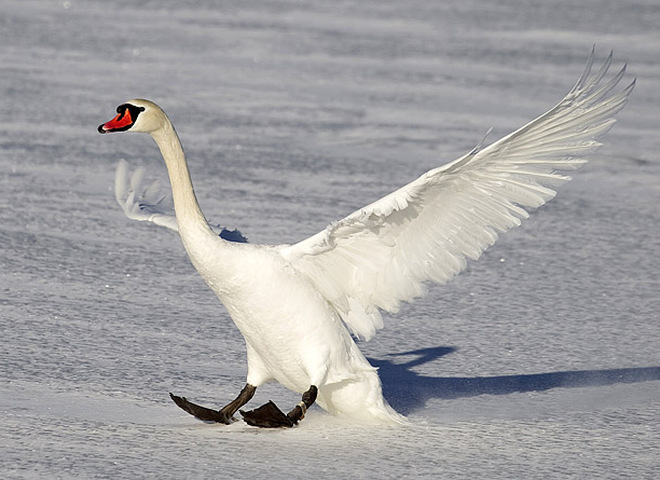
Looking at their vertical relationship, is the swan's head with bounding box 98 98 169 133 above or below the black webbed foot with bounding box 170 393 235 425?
above

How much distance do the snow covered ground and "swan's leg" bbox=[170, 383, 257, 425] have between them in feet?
0.16

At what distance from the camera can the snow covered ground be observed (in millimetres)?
3637

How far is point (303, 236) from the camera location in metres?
6.11

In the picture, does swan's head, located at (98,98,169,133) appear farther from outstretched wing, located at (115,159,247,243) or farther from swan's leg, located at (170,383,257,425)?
swan's leg, located at (170,383,257,425)

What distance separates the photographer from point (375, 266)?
3963mm

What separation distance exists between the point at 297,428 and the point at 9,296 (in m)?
1.70

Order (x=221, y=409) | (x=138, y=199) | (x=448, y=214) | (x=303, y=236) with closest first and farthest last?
(x=448, y=214), (x=221, y=409), (x=138, y=199), (x=303, y=236)

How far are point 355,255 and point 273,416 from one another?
1.92ft

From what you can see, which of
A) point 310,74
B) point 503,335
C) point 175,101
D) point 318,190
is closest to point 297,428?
point 503,335

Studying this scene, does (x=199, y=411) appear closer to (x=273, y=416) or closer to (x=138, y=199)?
(x=273, y=416)

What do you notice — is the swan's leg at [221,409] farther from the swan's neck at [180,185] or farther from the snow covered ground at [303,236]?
the swan's neck at [180,185]

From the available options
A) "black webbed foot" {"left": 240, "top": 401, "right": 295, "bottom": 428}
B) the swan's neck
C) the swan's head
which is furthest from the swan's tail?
the swan's head

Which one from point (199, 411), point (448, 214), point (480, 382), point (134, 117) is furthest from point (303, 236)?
point (199, 411)

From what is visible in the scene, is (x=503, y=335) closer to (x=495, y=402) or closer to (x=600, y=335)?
(x=600, y=335)
